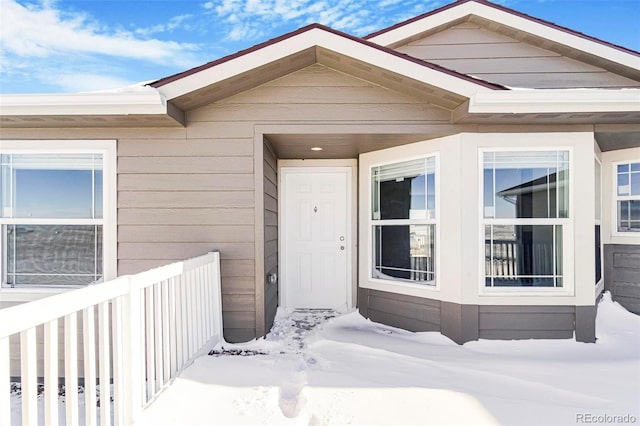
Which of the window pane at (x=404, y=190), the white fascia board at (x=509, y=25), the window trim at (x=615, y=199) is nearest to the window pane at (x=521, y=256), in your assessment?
the window pane at (x=404, y=190)

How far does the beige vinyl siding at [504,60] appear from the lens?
14.6ft

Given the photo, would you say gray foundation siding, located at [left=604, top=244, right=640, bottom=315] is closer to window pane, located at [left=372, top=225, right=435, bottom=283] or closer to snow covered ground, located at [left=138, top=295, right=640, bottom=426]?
snow covered ground, located at [left=138, top=295, right=640, bottom=426]

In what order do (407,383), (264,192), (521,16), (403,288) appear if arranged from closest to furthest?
1. (407,383)
2. (264,192)
3. (403,288)
4. (521,16)

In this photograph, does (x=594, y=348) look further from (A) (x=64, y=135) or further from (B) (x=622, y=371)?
(A) (x=64, y=135)

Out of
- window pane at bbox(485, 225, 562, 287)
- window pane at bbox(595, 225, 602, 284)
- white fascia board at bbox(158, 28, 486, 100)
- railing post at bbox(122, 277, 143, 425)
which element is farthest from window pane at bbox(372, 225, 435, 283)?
railing post at bbox(122, 277, 143, 425)

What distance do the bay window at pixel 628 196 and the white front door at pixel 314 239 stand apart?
139 inches

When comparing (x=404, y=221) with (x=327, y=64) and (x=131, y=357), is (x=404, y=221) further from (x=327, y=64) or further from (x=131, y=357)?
(x=131, y=357)

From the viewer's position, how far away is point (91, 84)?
946 centimetres

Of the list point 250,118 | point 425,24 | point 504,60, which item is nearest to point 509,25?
point 504,60

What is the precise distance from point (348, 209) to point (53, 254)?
3.54 m

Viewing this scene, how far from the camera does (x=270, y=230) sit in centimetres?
432

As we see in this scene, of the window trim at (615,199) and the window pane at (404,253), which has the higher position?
the window trim at (615,199)

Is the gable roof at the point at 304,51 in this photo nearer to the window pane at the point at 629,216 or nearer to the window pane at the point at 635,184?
the window pane at the point at 635,184

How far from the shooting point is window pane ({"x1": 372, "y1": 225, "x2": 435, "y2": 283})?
392 centimetres
